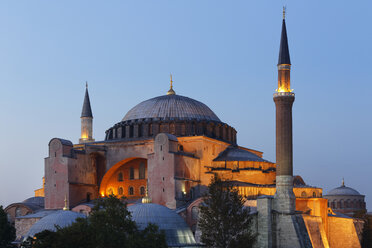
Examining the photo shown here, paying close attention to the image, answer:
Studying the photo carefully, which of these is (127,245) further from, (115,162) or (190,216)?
(115,162)

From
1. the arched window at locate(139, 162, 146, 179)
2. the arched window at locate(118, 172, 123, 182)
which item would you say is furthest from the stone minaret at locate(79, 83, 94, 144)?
the arched window at locate(139, 162, 146, 179)

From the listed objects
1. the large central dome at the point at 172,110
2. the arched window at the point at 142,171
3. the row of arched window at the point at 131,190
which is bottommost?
the row of arched window at the point at 131,190

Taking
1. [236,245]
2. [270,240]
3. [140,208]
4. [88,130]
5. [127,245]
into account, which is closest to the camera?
[127,245]

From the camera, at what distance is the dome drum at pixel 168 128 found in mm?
40562

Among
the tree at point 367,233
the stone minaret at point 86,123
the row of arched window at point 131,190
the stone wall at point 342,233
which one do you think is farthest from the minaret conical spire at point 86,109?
the tree at point 367,233

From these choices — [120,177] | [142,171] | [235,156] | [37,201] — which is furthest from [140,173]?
[37,201]

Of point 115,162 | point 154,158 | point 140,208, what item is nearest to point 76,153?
point 115,162

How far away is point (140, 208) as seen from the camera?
28.2 metres

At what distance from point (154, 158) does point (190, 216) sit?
165 inches

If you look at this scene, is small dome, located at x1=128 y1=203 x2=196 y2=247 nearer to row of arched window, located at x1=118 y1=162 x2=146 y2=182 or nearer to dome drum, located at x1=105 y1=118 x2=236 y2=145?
row of arched window, located at x1=118 y1=162 x2=146 y2=182

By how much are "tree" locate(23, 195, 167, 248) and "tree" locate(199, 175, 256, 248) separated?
8.35 feet

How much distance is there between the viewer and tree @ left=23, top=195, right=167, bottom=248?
2306cm

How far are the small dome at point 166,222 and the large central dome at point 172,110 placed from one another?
529 inches

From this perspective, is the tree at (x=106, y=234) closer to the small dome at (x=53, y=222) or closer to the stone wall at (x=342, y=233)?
the small dome at (x=53, y=222)
